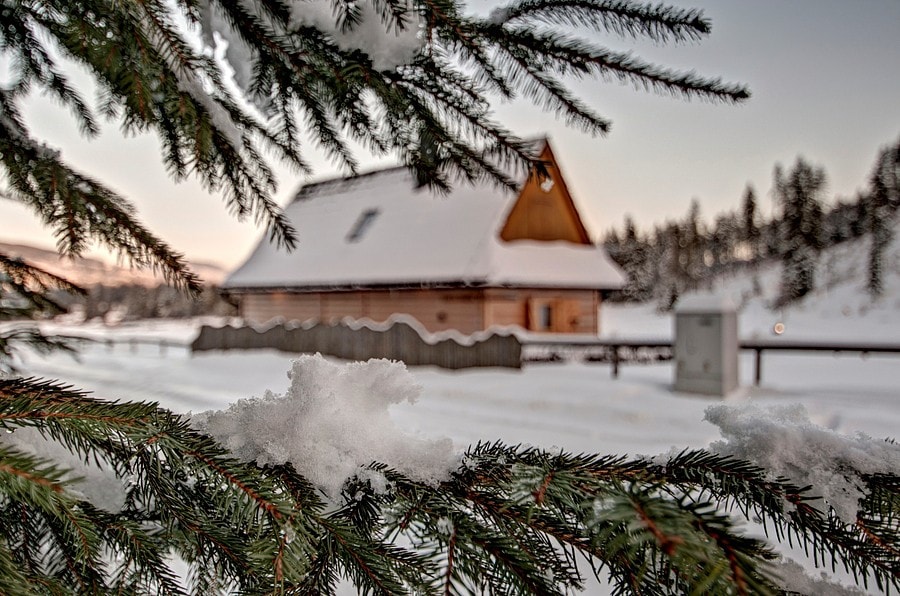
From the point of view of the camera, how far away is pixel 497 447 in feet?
2.91

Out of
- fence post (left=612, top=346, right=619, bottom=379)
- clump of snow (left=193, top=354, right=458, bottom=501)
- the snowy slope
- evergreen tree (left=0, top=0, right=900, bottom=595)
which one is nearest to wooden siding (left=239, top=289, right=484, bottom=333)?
fence post (left=612, top=346, right=619, bottom=379)

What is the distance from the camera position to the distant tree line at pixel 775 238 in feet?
137

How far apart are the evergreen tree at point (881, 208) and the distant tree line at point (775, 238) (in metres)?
0.07

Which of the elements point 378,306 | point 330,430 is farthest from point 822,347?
point 378,306

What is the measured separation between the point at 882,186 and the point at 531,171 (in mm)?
63542

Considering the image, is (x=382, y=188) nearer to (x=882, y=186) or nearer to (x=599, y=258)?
(x=599, y=258)

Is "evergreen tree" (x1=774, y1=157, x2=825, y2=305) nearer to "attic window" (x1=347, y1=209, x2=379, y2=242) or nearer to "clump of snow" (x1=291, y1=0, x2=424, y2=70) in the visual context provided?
"attic window" (x1=347, y1=209, x2=379, y2=242)

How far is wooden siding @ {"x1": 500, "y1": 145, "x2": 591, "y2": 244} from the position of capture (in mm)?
16388

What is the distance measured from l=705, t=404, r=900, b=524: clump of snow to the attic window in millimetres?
18146

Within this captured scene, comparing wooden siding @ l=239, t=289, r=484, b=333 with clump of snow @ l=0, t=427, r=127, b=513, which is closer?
clump of snow @ l=0, t=427, r=127, b=513

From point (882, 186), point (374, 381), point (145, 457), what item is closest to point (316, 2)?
point (374, 381)

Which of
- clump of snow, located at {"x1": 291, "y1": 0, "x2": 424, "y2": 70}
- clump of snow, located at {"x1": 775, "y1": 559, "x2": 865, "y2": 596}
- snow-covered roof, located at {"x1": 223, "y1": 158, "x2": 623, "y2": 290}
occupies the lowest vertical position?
clump of snow, located at {"x1": 775, "y1": 559, "x2": 865, "y2": 596}

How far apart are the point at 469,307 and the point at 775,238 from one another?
62049 millimetres

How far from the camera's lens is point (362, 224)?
63.0 ft
